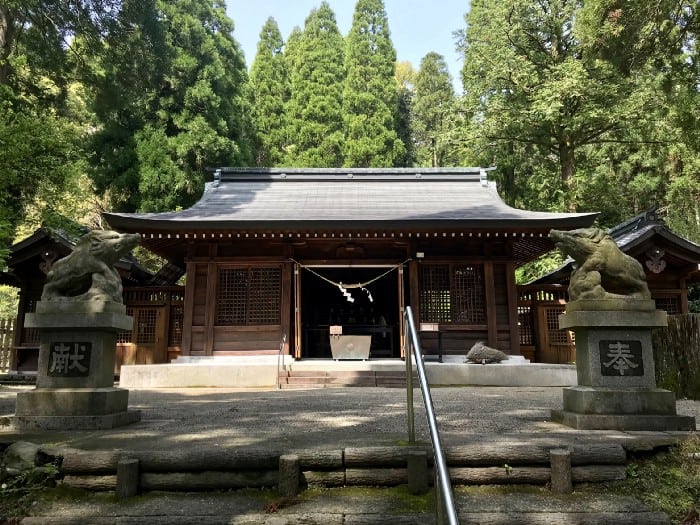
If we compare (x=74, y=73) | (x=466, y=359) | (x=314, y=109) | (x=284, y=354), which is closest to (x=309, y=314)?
(x=284, y=354)

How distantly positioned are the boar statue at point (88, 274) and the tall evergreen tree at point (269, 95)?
881 inches

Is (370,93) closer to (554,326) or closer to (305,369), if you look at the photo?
(554,326)

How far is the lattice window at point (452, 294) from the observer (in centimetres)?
1180

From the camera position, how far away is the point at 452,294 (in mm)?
11867

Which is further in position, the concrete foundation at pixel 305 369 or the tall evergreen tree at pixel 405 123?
the tall evergreen tree at pixel 405 123

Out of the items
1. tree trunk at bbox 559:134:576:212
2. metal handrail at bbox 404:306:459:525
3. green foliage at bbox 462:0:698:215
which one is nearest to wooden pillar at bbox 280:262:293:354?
metal handrail at bbox 404:306:459:525

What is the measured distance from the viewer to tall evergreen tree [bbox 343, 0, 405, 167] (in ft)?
88.2

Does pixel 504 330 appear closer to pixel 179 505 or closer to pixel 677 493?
pixel 677 493

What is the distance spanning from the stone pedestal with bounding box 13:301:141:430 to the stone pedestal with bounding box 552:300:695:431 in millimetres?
4403

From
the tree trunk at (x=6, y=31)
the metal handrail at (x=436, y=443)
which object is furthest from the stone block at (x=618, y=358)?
the tree trunk at (x=6, y=31)

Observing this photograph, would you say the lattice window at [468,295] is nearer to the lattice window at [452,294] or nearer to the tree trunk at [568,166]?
the lattice window at [452,294]

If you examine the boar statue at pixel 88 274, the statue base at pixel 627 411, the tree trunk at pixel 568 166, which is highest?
the tree trunk at pixel 568 166

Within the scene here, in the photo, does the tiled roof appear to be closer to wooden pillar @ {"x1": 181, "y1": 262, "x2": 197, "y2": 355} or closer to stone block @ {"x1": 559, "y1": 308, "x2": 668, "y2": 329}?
wooden pillar @ {"x1": 181, "y1": 262, "x2": 197, "y2": 355}

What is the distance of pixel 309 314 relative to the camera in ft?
50.3
